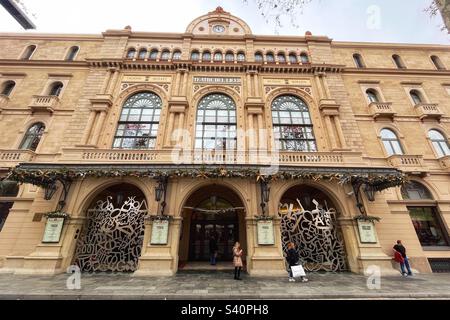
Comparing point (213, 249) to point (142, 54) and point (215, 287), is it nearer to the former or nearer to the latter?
point (215, 287)

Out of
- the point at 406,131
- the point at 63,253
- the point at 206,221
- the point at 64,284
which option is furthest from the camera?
the point at 406,131

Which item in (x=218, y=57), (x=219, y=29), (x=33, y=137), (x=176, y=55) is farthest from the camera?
(x=219, y=29)

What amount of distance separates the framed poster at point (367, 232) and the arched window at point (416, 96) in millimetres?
12702

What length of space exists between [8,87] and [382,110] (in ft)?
97.7

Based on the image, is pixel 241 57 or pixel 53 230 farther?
pixel 241 57

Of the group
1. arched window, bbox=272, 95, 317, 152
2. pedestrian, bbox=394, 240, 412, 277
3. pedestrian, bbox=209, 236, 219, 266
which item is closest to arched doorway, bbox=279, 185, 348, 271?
pedestrian, bbox=394, 240, 412, 277

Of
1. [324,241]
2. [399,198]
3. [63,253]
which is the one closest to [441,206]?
[399,198]

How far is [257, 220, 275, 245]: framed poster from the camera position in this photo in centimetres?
1033

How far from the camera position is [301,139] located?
47.3 ft

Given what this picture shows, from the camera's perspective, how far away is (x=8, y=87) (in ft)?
54.0

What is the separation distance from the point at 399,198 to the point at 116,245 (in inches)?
670

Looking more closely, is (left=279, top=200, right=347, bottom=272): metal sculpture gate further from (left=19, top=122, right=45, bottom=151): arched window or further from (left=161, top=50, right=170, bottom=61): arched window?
(left=19, top=122, right=45, bottom=151): arched window

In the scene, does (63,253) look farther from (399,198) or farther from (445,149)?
(445,149)

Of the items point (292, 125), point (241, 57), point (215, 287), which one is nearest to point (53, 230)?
point (215, 287)
